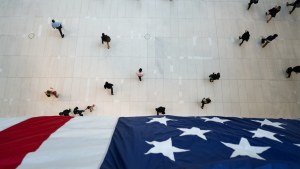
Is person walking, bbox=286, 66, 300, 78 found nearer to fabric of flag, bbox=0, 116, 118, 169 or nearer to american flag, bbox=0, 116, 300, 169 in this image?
american flag, bbox=0, 116, 300, 169

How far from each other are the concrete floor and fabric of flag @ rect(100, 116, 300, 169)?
5778 mm

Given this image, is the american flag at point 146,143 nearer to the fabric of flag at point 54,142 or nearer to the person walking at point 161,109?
the fabric of flag at point 54,142

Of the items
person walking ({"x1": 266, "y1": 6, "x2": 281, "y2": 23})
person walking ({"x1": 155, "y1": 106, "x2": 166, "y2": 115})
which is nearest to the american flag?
person walking ({"x1": 155, "y1": 106, "x2": 166, "y2": 115})

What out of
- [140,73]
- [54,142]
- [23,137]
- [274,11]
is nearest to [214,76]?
[140,73]

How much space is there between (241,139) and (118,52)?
939 centimetres

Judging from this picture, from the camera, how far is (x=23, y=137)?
210 inches

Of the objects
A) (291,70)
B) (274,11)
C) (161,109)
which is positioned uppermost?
(274,11)

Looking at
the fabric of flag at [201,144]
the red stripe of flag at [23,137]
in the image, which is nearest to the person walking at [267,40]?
the fabric of flag at [201,144]

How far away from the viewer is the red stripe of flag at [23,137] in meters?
4.40

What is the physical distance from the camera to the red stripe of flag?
4401 mm

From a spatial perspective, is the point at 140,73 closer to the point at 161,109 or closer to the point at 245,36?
the point at 161,109

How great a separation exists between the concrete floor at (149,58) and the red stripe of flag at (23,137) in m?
5.82

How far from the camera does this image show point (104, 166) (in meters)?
4.38

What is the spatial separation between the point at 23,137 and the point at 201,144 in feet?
13.1
